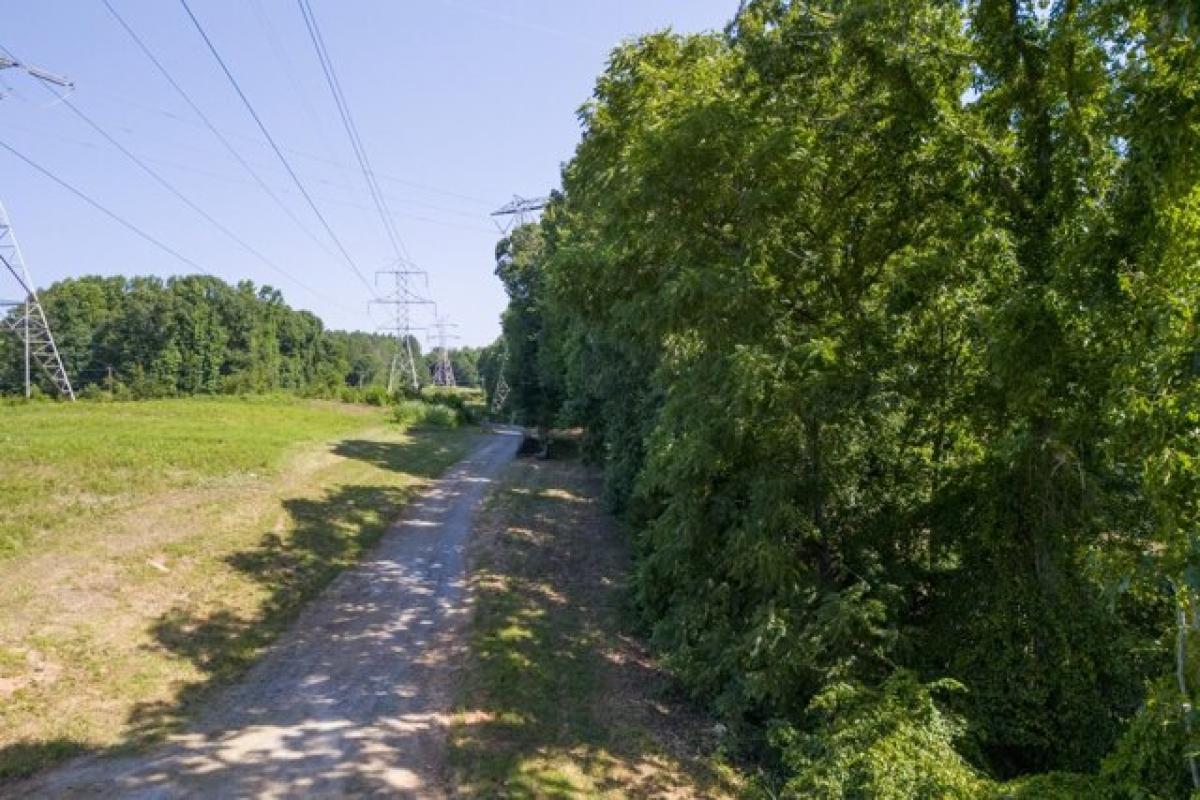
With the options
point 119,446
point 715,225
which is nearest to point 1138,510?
point 715,225

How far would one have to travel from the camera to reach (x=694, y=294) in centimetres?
873

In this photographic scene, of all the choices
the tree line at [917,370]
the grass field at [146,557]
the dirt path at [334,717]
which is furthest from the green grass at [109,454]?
the tree line at [917,370]

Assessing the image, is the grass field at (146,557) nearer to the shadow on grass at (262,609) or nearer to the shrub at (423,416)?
the shadow on grass at (262,609)

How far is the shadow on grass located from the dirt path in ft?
0.83

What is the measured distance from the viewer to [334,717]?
8.79 meters

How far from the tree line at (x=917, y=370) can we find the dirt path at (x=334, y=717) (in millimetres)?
3641

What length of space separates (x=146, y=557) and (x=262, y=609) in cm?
239

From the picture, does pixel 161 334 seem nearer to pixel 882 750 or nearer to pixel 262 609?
pixel 262 609

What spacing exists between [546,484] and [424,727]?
17.1 m

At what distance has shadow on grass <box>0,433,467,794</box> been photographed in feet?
25.8

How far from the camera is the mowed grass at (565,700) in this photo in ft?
25.9

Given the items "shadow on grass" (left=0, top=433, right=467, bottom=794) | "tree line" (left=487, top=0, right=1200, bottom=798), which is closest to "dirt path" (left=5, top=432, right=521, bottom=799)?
"shadow on grass" (left=0, top=433, right=467, bottom=794)

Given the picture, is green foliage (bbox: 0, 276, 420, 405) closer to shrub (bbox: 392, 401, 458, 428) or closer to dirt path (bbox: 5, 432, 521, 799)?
shrub (bbox: 392, 401, 458, 428)

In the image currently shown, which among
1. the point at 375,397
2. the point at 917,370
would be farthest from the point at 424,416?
the point at 917,370
